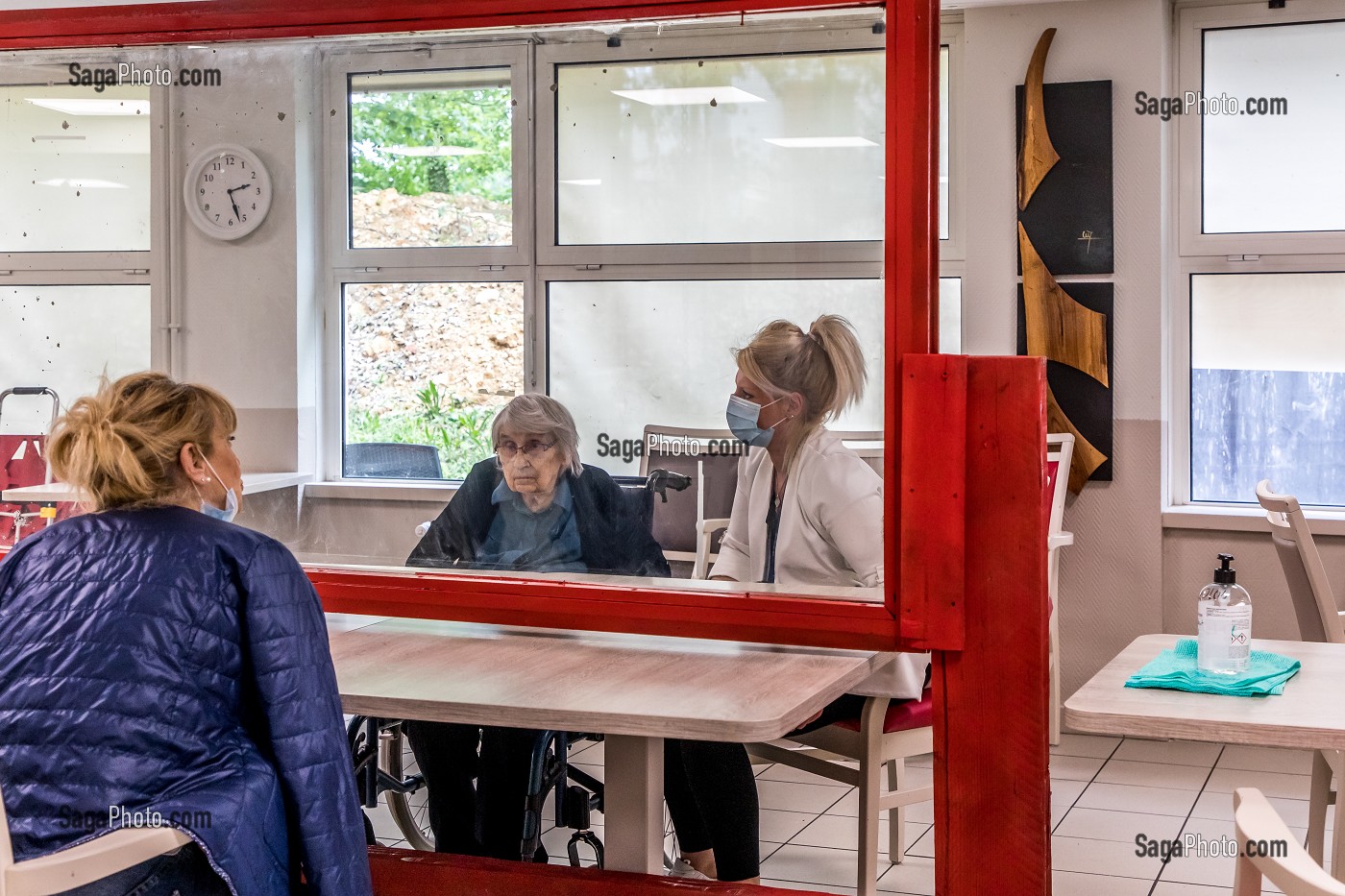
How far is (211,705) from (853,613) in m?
0.89

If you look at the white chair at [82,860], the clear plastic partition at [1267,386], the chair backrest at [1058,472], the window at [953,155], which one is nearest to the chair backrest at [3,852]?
the white chair at [82,860]

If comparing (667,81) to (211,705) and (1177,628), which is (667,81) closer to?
(211,705)

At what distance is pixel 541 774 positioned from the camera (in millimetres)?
2260

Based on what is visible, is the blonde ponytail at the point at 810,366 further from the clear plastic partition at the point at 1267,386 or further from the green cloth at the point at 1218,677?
the clear plastic partition at the point at 1267,386

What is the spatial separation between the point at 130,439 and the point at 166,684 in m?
0.33

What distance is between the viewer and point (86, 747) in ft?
4.70

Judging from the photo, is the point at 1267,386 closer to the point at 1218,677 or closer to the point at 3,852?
the point at 1218,677

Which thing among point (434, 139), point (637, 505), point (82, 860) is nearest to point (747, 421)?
point (637, 505)

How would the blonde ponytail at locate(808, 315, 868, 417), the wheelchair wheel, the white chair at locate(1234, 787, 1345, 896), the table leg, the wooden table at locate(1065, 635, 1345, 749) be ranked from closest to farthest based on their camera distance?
the white chair at locate(1234, 787, 1345, 896) → the wooden table at locate(1065, 635, 1345, 749) → the table leg → the blonde ponytail at locate(808, 315, 868, 417) → the wheelchair wheel

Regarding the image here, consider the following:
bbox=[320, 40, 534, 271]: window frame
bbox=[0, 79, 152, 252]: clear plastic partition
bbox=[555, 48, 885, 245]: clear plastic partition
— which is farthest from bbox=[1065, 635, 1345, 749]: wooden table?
bbox=[0, 79, 152, 252]: clear plastic partition

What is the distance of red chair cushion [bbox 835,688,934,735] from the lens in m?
2.55

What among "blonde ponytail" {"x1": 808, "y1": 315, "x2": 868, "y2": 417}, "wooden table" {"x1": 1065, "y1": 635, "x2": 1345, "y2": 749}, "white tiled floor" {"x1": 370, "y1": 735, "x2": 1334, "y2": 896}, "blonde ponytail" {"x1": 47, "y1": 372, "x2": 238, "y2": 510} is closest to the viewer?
"blonde ponytail" {"x1": 47, "y1": 372, "x2": 238, "y2": 510}

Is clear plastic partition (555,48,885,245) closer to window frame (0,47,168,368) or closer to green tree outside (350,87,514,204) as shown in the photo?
green tree outside (350,87,514,204)

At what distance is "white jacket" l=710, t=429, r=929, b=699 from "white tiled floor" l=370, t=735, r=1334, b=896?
51.3 inches
